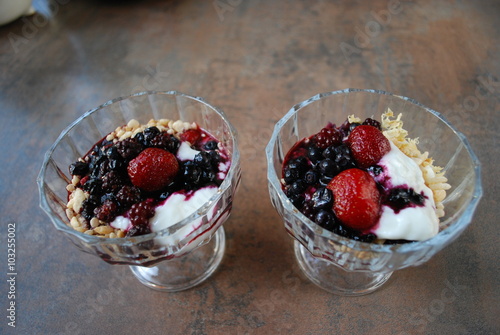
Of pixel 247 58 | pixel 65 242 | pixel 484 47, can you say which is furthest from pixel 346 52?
pixel 65 242

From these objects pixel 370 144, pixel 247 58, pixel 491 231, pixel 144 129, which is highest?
pixel 144 129

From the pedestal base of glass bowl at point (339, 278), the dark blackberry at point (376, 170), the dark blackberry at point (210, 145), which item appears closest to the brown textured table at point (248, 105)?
the pedestal base of glass bowl at point (339, 278)

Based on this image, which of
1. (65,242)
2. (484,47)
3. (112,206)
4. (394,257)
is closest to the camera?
(394,257)

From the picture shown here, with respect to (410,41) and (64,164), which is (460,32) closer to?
(410,41)

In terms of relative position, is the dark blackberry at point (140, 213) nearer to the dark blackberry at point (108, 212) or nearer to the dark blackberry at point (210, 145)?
the dark blackberry at point (108, 212)

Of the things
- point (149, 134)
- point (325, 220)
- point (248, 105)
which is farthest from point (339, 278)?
point (248, 105)

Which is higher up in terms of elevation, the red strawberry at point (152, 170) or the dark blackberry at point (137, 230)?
the red strawberry at point (152, 170)

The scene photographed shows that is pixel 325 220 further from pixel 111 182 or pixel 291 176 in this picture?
pixel 111 182
